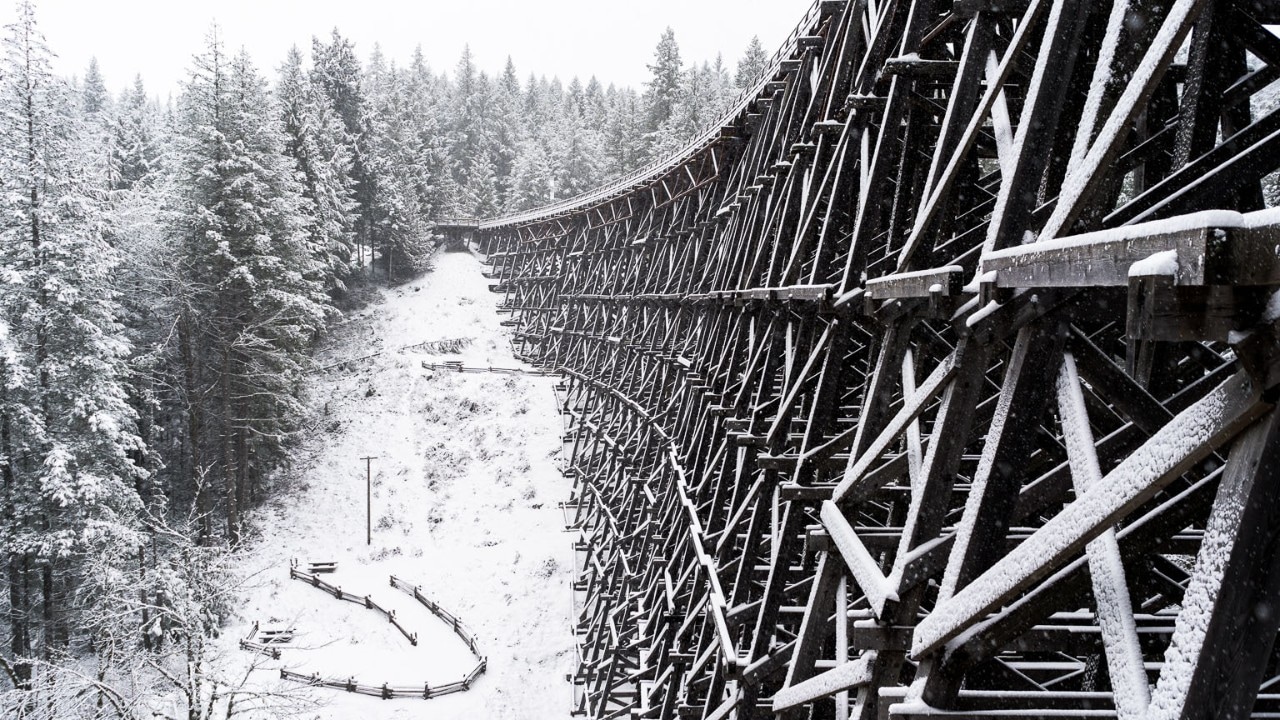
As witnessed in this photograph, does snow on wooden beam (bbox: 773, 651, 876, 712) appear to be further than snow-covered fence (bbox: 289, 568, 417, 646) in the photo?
No

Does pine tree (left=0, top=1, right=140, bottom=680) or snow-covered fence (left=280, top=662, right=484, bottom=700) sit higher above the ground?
pine tree (left=0, top=1, right=140, bottom=680)

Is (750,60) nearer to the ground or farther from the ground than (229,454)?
farther from the ground

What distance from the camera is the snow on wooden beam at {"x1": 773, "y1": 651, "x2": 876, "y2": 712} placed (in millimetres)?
3637

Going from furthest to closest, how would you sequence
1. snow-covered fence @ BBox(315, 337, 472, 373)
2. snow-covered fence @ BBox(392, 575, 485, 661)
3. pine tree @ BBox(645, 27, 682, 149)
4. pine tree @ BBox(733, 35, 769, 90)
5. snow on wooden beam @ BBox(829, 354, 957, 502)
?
pine tree @ BBox(645, 27, 682, 149) < pine tree @ BBox(733, 35, 769, 90) < snow-covered fence @ BBox(315, 337, 472, 373) < snow-covered fence @ BBox(392, 575, 485, 661) < snow on wooden beam @ BBox(829, 354, 957, 502)

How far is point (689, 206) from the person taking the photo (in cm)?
2044

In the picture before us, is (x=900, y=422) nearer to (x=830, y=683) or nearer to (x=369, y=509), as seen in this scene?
(x=830, y=683)

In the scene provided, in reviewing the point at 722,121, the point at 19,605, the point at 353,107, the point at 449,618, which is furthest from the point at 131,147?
the point at 722,121

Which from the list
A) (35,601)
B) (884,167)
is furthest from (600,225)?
(884,167)

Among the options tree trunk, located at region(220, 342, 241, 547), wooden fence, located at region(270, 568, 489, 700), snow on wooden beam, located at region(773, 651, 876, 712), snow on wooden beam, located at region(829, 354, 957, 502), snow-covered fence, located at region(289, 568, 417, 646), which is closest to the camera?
snow on wooden beam, located at region(829, 354, 957, 502)

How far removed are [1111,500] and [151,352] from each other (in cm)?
2863

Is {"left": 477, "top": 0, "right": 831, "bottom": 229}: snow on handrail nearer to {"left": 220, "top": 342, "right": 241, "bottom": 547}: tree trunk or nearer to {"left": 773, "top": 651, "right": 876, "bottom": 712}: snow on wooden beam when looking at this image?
{"left": 773, "top": 651, "right": 876, "bottom": 712}: snow on wooden beam

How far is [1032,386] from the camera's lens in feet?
8.18

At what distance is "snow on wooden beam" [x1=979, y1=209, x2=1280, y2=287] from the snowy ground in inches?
462

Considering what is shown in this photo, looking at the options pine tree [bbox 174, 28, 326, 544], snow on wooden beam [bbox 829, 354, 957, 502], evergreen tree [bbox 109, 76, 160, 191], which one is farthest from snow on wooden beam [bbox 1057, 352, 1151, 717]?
evergreen tree [bbox 109, 76, 160, 191]
